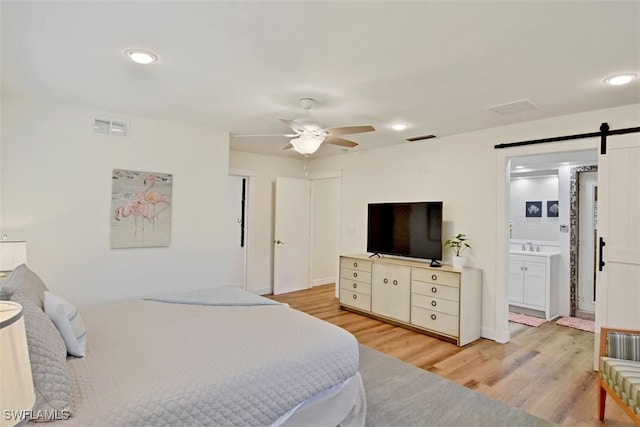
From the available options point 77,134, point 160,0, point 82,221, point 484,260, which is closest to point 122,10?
point 160,0

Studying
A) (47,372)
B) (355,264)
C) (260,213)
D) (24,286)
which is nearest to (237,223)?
(260,213)

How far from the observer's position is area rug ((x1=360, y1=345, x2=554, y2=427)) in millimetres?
2396

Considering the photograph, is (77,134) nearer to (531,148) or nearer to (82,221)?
(82,221)

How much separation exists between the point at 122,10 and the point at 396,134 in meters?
3.33

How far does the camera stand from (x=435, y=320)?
4.06 metres

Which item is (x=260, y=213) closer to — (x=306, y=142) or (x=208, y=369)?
(x=306, y=142)

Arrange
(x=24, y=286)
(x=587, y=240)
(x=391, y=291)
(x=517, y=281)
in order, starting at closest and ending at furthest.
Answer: (x=24, y=286), (x=391, y=291), (x=587, y=240), (x=517, y=281)

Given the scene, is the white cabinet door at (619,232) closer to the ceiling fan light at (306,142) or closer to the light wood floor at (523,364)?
the light wood floor at (523,364)

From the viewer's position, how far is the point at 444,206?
14.8ft

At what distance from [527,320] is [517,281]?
25.0 inches

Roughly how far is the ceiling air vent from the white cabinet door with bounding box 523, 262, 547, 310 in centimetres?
560

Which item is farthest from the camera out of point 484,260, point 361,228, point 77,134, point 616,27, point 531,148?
point 361,228

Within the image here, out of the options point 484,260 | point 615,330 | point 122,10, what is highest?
point 122,10

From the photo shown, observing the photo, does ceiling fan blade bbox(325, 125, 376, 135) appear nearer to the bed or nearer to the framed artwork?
the bed
